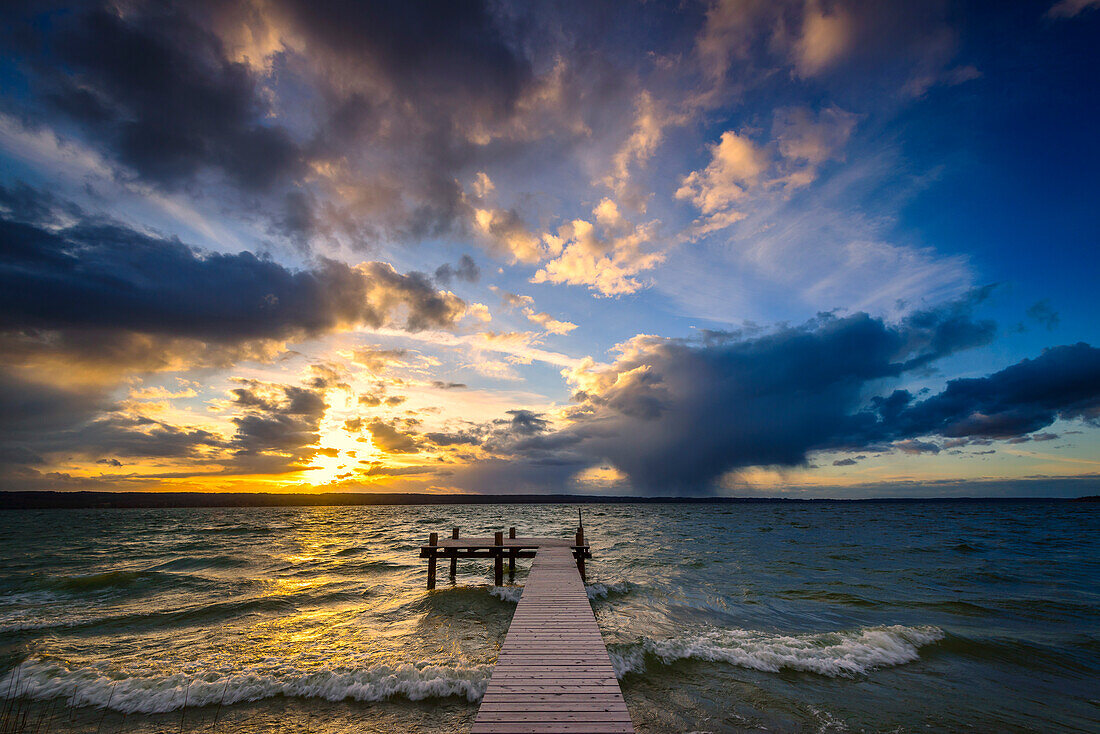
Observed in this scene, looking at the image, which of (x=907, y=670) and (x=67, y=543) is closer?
(x=907, y=670)

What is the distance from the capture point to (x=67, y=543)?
47.7 m

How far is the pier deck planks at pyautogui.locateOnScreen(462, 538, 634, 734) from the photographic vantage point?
6062 millimetres

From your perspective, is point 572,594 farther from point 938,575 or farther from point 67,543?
point 67,543

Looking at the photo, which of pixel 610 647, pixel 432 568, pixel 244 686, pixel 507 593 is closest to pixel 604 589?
pixel 507 593

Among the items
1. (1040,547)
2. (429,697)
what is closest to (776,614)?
(429,697)

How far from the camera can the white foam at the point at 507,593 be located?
20.5 m

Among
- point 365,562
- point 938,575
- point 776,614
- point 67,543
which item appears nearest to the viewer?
point 776,614

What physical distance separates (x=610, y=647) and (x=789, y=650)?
5.20 metres

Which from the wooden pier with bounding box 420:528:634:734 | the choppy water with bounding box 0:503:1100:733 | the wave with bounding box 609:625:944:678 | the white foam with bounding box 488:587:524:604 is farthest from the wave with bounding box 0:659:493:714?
the white foam with bounding box 488:587:524:604

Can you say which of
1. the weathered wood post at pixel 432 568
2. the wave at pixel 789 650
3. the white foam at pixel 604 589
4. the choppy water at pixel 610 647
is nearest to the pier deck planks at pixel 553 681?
the choppy water at pixel 610 647

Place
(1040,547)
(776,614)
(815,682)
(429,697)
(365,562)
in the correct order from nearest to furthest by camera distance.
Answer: (429,697) < (815,682) < (776,614) < (365,562) < (1040,547)

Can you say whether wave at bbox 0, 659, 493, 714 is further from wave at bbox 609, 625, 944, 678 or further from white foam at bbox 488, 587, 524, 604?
white foam at bbox 488, 587, 524, 604

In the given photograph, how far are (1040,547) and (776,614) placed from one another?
1743 inches

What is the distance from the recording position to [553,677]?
24.4 feet
